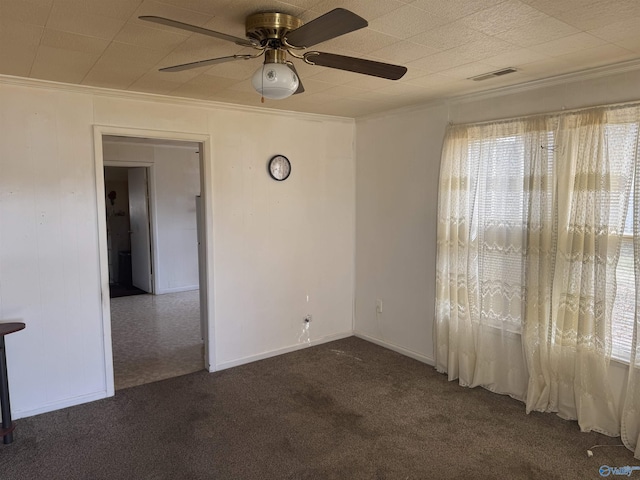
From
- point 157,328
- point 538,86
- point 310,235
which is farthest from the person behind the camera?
point 157,328

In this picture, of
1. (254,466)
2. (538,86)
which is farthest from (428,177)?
(254,466)

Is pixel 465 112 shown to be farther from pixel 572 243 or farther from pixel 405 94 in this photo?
pixel 572 243

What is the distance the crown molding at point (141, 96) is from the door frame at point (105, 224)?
0.24 m

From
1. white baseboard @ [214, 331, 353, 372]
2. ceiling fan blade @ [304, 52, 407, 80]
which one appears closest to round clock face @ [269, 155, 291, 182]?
white baseboard @ [214, 331, 353, 372]

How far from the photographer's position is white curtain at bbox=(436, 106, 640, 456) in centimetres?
282

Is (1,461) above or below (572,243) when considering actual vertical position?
below

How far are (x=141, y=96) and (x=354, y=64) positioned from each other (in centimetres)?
219

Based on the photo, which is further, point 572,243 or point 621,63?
point 572,243

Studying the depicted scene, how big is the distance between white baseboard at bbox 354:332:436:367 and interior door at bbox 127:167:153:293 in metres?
4.03

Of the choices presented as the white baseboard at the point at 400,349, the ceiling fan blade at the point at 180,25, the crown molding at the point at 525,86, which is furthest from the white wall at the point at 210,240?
the ceiling fan blade at the point at 180,25

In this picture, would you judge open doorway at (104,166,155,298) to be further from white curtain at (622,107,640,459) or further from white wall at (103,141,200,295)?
white curtain at (622,107,640,459)

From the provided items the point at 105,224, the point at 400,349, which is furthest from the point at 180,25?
the point at 400,349

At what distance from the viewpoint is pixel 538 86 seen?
125 inches

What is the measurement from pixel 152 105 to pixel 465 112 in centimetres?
257
